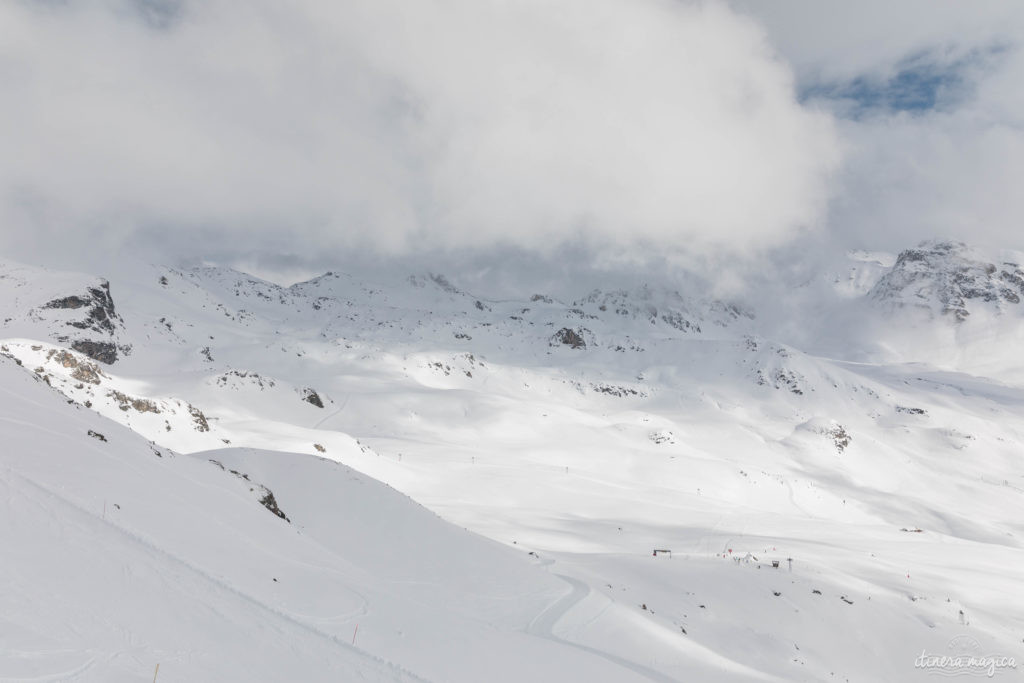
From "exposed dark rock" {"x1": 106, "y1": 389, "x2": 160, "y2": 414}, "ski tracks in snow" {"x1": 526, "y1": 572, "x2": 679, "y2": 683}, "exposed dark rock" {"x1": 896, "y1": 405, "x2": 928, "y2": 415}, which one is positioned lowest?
"ski tracks in snow" {"x1": 526, "y1": 572, "x2": 679, "y2": 683}

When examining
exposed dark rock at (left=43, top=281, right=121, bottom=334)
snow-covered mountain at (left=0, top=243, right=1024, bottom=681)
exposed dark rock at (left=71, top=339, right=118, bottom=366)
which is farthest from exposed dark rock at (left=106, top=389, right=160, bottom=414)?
exposed dark rock at (left=43, top=281, right=121, bottom=334)

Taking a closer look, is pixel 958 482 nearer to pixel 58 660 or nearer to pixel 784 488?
pixel 784 488

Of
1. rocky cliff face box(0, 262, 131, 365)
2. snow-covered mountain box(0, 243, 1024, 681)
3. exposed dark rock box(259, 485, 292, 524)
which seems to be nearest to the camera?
snow-covered mountain box(0, 243, 1024, 681)

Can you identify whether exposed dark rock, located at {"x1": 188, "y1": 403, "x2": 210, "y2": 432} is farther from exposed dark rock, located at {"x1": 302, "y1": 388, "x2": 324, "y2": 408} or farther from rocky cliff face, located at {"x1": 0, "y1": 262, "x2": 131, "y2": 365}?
rocky cliff face, located at {"x1": 0, "y1": 262, "x2": 131, "y2": 365}

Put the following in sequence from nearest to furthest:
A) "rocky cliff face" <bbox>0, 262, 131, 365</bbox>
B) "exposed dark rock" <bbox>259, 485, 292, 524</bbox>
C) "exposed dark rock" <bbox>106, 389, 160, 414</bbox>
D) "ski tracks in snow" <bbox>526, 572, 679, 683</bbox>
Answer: "ski tracks in snow" <bbox>526, 572, 679, 683</bbox> < "exposed dark rock" <bbox>259, 485, 292, 524</bbox> < "exposed dark rock" <bbox>106, 389, 160, 414</bbox> < "rocky cliff face" <bbox>0, 262, 131, 365</bbox>

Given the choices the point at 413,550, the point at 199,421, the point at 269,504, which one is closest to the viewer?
the point at 269,504

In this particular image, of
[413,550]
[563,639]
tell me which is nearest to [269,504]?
[413,550]

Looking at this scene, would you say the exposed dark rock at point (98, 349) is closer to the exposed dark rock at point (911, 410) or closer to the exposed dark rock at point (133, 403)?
the exposed dark rock at point (133, 403)

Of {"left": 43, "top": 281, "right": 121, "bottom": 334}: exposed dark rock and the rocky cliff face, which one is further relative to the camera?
{"left": 43, "top": 281, "right": 121, "bottom": 334}: exposed dark rock

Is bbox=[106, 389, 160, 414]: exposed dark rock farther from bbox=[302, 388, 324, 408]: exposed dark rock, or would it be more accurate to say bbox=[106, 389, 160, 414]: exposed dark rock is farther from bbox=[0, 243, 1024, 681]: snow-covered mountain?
bbox=[302, 388, 324, 408]: exposed dark rock

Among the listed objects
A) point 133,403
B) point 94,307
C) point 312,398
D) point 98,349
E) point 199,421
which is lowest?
point 133,403

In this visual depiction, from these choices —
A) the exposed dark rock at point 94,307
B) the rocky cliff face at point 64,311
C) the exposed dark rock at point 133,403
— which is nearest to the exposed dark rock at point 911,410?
the exposed dark rock at point 133,403

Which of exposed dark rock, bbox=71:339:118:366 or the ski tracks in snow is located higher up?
exposed dark rock, bbox=71:339:118:366

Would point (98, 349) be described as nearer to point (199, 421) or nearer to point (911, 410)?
point (199, 421)
